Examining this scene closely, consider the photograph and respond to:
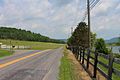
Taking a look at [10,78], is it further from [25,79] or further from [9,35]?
[9,35]

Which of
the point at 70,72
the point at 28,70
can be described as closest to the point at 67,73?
the point at 70,72

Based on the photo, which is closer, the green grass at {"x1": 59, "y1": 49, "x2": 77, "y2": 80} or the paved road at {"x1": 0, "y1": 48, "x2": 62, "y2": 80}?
the green grass at {"x1": 59, "y1": 49, "x2": 77, "y2": 80}

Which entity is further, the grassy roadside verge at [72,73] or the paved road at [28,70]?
the paved road at [28,70]

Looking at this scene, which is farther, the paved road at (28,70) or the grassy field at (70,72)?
the paved road at (28,70)

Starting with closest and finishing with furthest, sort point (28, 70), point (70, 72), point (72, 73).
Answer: point (72, 73) → point (70, 72) → point (28, 70)

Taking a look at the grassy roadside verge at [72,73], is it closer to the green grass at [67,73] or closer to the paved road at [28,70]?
the green grass at [67,73]

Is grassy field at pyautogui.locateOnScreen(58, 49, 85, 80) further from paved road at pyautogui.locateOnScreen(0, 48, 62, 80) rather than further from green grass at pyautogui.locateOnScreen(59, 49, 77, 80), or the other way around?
paved road at pyautogui.locateOnScreen(0, 48, 62, 80)

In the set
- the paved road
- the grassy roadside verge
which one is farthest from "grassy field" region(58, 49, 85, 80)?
the paved road

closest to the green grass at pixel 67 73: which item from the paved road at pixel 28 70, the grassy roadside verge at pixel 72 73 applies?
the grassy roadside verge at pixel 72 73

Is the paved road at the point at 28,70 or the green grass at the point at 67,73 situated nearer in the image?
the green grass at the point at 67,73

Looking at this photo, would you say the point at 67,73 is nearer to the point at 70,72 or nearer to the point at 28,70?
the point at 70,72

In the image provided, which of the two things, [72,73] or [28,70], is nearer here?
[72,73]

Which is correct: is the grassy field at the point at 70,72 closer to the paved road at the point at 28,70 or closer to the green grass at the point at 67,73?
the green grass at the point at 67,73

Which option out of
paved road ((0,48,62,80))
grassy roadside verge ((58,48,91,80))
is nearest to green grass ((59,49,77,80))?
grassy roadside verge ((58,48,91,80))
